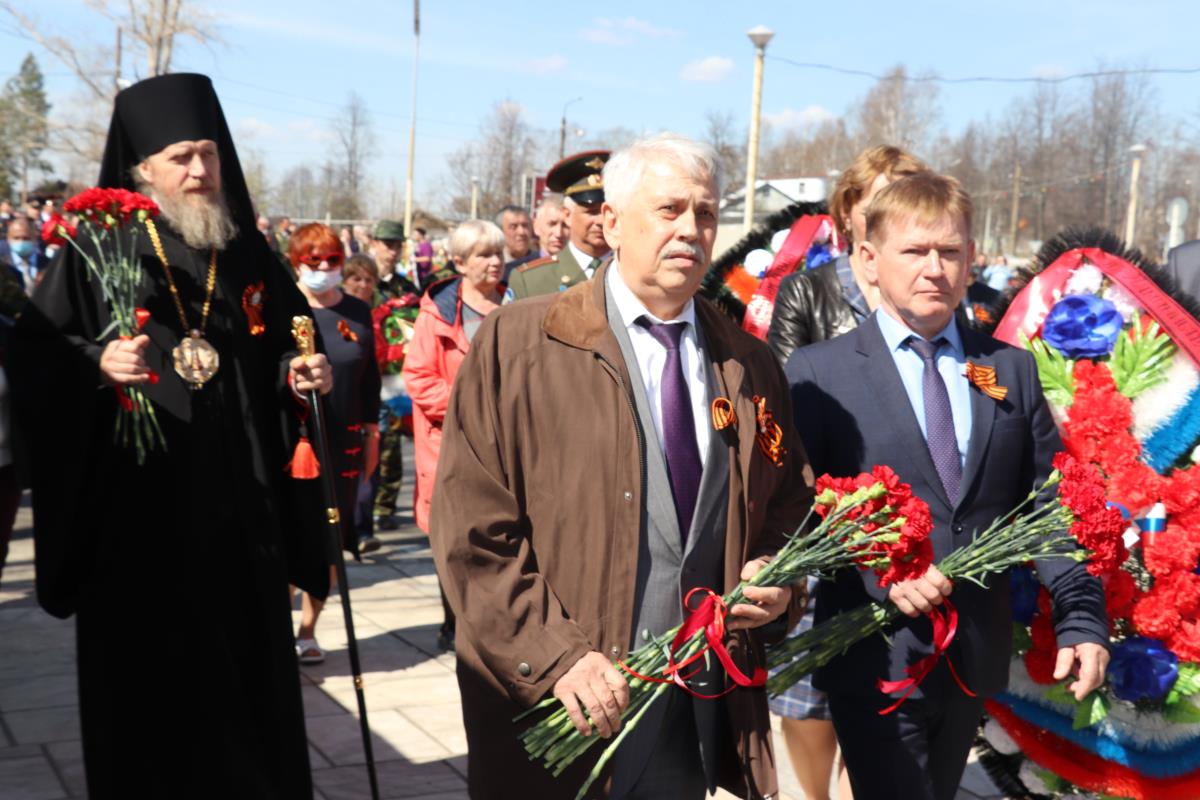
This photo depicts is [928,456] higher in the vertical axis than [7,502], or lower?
higher

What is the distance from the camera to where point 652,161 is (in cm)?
275

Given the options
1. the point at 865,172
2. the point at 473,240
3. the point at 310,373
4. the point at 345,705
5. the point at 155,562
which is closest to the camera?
the point at 155,562

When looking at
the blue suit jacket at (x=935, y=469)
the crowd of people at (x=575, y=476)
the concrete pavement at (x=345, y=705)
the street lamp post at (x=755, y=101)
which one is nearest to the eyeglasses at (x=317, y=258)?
the concrete pavement at (x=345, y=705)

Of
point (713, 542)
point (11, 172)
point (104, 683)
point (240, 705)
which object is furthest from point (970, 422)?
point (11, 172)

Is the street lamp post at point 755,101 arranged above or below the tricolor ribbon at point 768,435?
above

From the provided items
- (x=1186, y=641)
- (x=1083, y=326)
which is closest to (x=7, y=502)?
(x=1083, y=326)

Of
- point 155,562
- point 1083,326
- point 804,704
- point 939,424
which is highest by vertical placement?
point 1083,326

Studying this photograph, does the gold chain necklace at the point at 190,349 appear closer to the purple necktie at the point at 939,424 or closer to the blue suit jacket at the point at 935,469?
A: the blue suit jacket at the point at 935,469

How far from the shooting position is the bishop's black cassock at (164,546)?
391cm

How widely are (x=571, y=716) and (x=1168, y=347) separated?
7.46 feet

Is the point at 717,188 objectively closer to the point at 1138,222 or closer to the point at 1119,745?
the point at 1119,745

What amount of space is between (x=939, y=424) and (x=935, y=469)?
12 centimetres

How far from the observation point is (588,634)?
265 centimetres

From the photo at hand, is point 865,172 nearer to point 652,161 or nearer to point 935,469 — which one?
point 935,469
